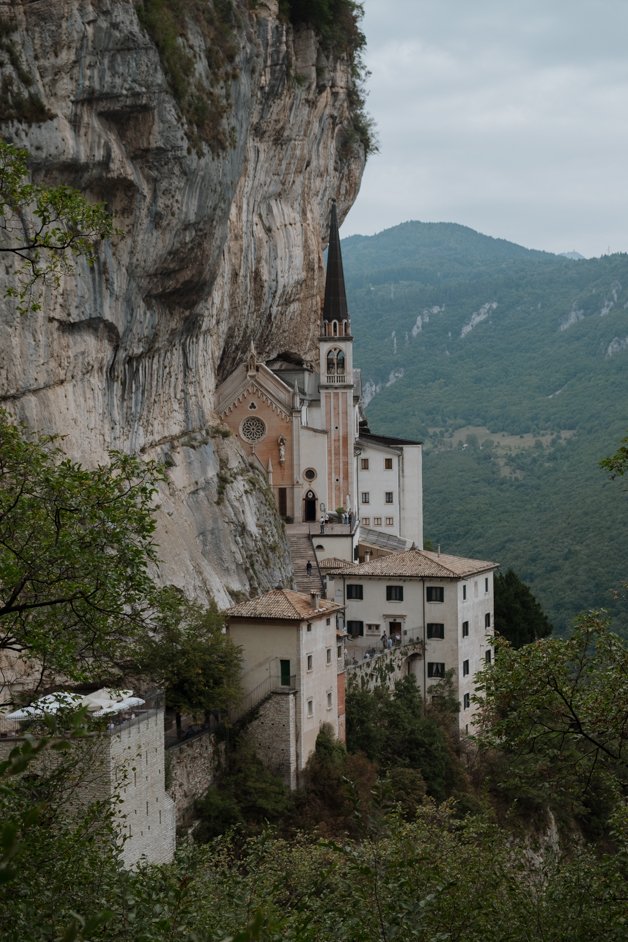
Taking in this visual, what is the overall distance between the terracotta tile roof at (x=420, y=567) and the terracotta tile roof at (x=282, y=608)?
9.98 m

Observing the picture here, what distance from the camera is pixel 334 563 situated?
59.2m

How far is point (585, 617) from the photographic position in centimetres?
2164

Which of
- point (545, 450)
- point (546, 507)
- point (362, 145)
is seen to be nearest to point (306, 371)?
point (362, 145)

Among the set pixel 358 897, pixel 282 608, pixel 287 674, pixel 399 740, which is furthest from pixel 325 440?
pixel 358 897

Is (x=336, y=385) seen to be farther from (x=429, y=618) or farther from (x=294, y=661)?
(x=294, y=661)

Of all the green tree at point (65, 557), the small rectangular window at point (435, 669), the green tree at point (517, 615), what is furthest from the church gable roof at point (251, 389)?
the green tree at point (65, 557)

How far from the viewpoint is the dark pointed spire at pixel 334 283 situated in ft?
227

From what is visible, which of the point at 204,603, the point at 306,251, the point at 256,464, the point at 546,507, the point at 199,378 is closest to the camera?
the point at 204,603

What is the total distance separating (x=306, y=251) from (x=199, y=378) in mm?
14533

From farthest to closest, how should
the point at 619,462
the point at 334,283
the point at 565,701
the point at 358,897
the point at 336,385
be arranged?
the point at 334,283, the point at 336,385, the point at 565,701, the point at 358,897, the point at 619,462

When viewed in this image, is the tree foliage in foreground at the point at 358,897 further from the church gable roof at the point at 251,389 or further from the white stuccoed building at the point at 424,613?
the church gable roof at the point at 251,389

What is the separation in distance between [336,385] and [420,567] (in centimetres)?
1590

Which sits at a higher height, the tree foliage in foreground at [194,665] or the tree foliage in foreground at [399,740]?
the tree foliage in foreground at [194,665]

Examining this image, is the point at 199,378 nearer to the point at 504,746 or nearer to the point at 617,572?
the point at 504,746
